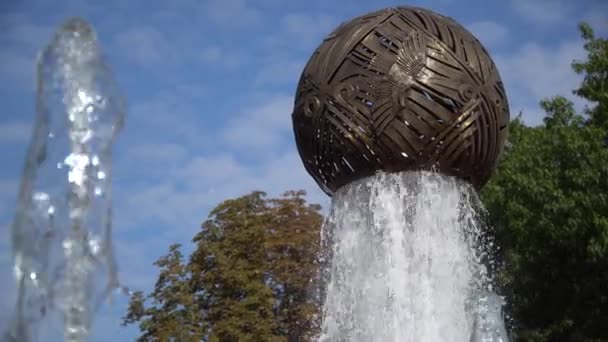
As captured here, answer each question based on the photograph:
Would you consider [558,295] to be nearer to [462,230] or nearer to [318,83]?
[462,230]

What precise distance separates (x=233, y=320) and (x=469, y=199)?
53.0ft

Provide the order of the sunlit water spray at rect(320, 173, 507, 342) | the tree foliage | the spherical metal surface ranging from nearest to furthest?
1. the spherical metal surface
2. the sunlit water spray at rect(320, 173, 507, 342)
3. the tree foliage

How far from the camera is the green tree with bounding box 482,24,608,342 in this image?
16656 mm

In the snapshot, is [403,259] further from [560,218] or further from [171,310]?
[171,310]

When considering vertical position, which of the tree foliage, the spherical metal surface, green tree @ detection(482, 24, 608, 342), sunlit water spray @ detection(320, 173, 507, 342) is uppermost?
the tree foliage

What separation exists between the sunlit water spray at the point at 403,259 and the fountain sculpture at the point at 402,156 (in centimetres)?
1

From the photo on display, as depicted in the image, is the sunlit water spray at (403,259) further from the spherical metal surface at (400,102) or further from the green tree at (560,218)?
the green tree at (560,218)

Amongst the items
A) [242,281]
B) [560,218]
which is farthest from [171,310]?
[560,218]

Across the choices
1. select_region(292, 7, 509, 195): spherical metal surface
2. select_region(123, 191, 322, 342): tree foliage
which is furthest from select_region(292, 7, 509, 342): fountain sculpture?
select_region(123, 191, 322, 342): tree foliage

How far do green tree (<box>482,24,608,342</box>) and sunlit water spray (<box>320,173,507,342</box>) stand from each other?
7.93 m

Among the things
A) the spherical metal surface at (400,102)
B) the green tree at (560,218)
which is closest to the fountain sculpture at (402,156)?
the spherical metal surface at (400,102)

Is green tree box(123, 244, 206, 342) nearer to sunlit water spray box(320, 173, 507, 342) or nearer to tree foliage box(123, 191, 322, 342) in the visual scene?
tree foliage box(123, 191, 322, 342)

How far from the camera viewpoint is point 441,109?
27.1 ft

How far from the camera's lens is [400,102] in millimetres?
8195
